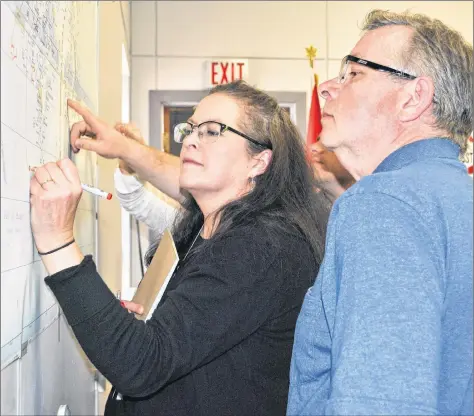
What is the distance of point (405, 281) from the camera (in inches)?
26.1

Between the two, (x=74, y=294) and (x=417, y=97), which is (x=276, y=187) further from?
(x=74, y=294)

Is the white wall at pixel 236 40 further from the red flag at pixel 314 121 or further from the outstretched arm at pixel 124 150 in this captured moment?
the outstretched arm at pixel 124 150

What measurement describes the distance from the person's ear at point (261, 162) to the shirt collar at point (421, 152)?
50cm

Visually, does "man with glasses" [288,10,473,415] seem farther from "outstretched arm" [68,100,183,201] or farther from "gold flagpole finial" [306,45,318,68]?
"gold flagpole finial" [306,45,318,68]

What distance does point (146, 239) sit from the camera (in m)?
3.56

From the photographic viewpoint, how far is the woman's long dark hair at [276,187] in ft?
3.80

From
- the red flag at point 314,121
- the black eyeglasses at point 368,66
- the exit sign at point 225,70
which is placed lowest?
the black eyeglasses at point 368,66

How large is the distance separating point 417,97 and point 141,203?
122 cm

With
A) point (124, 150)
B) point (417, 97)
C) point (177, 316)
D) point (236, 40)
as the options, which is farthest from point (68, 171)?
point (236, 40)

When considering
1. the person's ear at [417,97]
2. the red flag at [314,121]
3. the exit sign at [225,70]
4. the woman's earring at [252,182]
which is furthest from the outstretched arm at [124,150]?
the exit sign at [225,70]

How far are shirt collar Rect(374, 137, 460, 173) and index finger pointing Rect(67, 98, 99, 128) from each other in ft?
2.13

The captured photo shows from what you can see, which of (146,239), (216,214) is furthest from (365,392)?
(146,239)

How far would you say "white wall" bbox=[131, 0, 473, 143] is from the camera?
3998mm

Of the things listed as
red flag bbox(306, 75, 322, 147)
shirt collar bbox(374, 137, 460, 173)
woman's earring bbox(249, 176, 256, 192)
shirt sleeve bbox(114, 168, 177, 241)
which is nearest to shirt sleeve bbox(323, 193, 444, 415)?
shirt collar bbox(374, 137, 460, 173)
